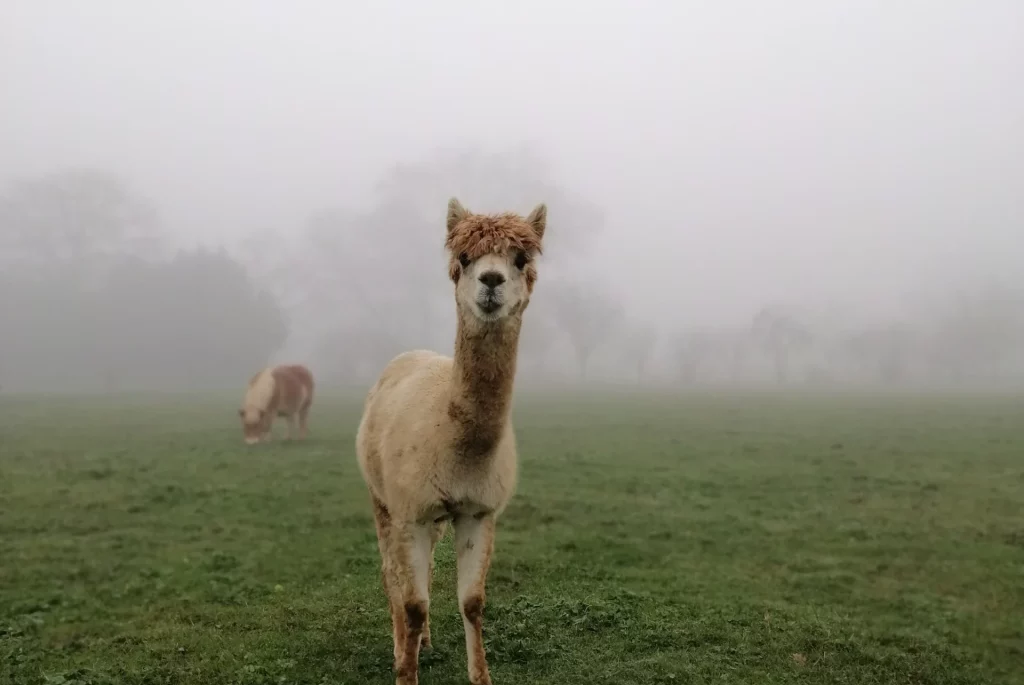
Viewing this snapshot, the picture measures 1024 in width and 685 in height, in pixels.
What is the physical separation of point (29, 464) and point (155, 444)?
4.35m

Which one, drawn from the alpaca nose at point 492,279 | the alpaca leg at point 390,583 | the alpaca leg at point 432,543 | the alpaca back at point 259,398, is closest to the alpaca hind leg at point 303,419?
the alpaca back at point 259,398

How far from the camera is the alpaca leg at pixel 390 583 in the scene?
17.0ft

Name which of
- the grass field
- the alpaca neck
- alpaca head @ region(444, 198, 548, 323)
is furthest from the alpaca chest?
the grass field

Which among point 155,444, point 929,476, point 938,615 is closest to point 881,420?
point 929,476

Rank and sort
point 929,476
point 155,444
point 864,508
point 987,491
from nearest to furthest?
1. point 864,508
2. point 987,491
3. point 929,476
4. point 155,444

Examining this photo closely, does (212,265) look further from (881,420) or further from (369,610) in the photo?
(369,610)

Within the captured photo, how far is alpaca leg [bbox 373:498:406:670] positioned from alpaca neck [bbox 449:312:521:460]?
1503 mm

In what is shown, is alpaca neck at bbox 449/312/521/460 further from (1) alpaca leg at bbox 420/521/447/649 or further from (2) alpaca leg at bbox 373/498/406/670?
(2) alpaca leg at bbox 373/498/406/670

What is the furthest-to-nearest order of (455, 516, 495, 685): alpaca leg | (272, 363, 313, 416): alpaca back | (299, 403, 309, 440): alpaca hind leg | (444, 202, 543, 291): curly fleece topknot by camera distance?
1. (299, 403, 309, 440): alpaca hind leg
2. (272, 363, 313, 416): alpaca back
3. (455, 516, 495, 685): alpaca leg
4. (444, 202, 543, 291): curly fleece topknot

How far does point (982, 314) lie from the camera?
2923 inches

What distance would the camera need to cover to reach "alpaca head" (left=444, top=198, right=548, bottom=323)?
4.07 m

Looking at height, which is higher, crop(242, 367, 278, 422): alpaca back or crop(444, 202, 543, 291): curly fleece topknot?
crop(444, 202, 543, 291): curly fleece topknot

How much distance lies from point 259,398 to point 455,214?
689 inches

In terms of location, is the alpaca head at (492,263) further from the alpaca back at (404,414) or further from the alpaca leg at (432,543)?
the alpaca leg at (432,543)
